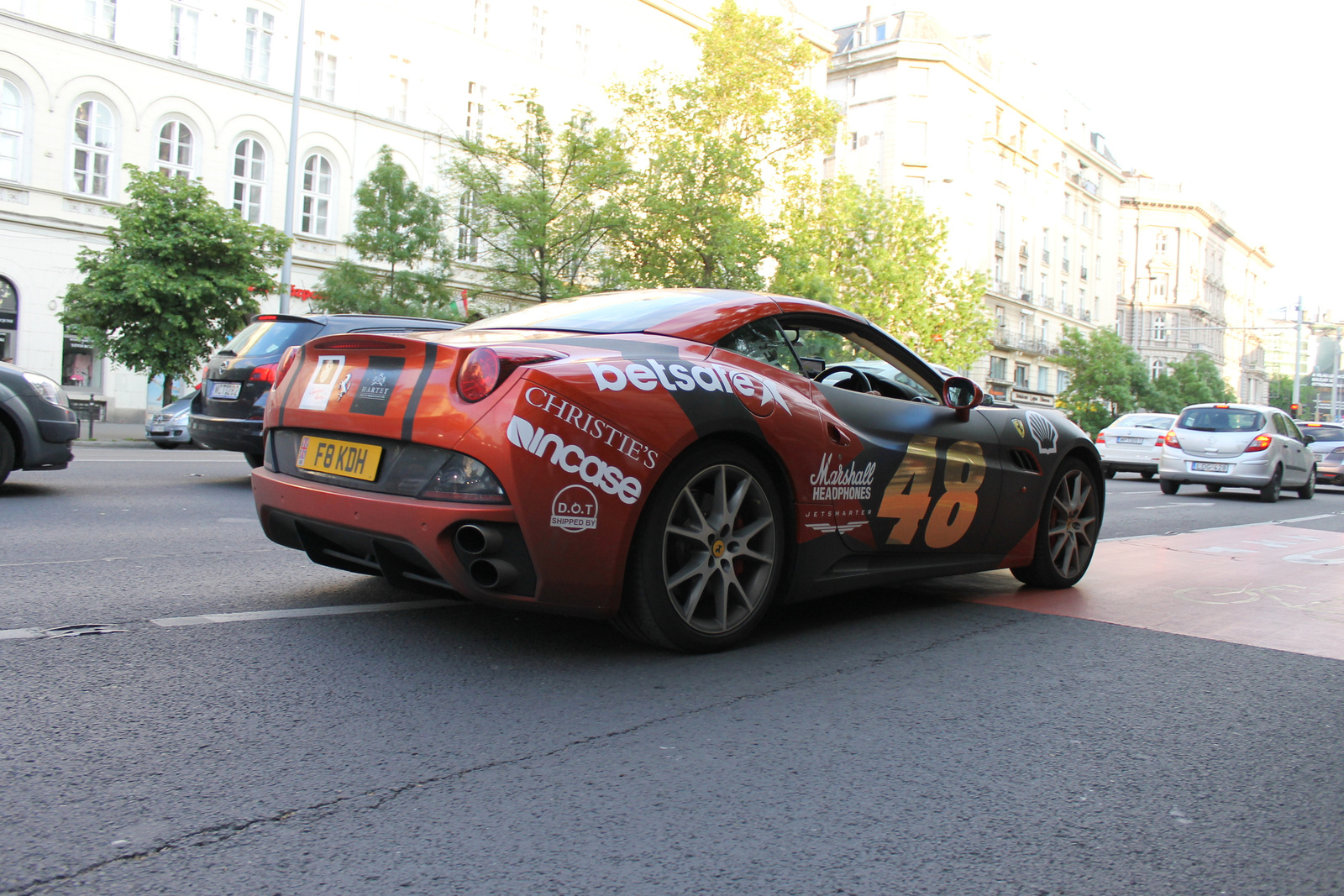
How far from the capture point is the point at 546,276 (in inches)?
1083

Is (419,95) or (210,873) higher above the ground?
(419,95)

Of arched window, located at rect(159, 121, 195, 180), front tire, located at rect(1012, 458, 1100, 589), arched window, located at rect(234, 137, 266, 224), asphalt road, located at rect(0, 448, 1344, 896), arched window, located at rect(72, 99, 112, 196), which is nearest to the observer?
asphalt road, located at rect(0, 448, 1344, 896)

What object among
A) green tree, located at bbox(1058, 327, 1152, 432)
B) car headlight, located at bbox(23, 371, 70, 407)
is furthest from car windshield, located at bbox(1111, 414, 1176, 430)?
green tree, located at bbox(1058, 327, 1152, 432)

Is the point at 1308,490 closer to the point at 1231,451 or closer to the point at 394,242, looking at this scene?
the point at 1231,451

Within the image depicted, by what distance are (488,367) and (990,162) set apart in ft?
222

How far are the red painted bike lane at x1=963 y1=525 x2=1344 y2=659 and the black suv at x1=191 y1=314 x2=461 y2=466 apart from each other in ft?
19.9

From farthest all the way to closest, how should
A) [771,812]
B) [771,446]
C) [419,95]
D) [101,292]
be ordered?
[419,95]
[101,292]
[771,446]
[771,812]

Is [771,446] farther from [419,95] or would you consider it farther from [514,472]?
[419,95]

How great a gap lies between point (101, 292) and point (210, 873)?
73.0 ft

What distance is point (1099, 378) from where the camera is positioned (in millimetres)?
60688

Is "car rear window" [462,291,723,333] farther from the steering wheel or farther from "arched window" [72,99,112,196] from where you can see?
"arched window" [72,99,112,196]

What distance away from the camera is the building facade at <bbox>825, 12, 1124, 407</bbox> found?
6247 centimetres

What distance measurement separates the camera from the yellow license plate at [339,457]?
3.76 metres

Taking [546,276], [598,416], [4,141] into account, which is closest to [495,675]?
[598,416]
